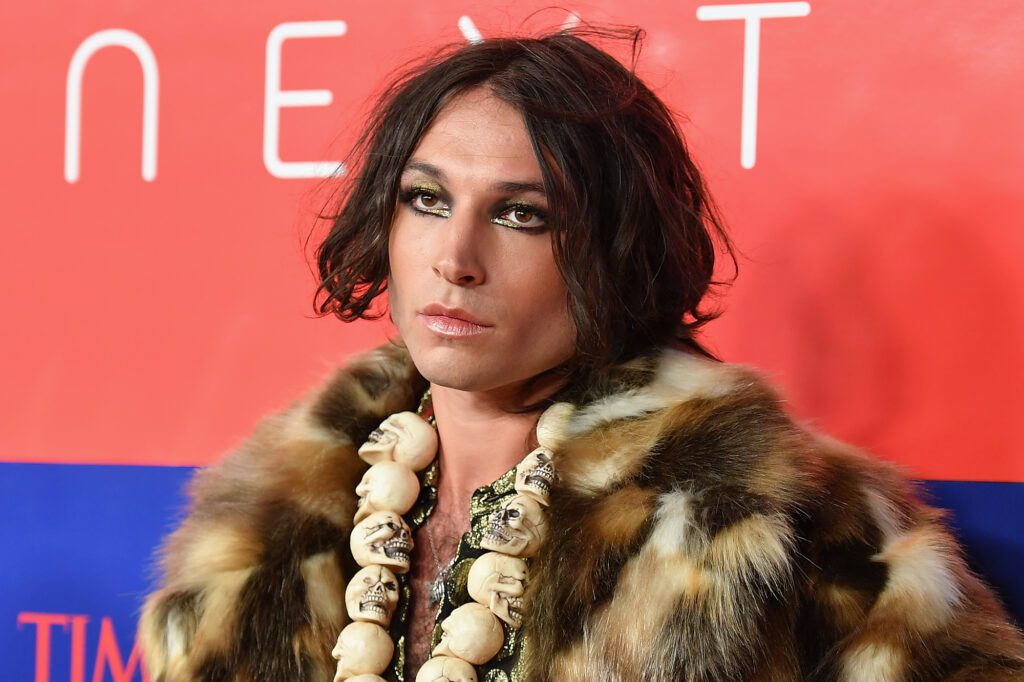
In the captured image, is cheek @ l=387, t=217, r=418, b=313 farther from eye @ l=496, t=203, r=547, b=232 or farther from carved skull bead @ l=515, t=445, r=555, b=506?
carved skull bead @ l=515, t=445, r=555, b=506

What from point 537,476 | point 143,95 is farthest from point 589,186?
point 143,95

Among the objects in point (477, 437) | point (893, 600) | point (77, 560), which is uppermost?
point (477, 437)

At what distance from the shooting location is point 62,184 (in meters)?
2.08

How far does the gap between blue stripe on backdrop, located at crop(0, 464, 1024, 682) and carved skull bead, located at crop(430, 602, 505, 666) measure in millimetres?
796

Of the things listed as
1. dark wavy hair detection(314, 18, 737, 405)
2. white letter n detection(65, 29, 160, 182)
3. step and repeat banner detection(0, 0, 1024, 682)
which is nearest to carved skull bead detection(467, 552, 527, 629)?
dark wavy hair detection(314, 18, 737, 405)

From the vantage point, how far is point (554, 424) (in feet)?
4.56

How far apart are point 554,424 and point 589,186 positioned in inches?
10.5

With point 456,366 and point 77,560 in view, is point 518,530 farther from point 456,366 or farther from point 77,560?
point 77,560

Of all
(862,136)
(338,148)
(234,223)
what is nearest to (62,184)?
(234,223)

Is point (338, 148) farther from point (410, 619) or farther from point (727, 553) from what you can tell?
point (727, 553)

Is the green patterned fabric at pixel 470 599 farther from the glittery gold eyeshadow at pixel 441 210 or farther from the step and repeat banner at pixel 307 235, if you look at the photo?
the step and repeat banner at pixel 307 235

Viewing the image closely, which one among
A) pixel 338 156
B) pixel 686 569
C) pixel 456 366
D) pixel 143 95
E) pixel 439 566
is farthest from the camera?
pixel 143 95

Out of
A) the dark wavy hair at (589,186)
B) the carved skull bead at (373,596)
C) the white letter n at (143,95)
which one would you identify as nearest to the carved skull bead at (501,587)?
the carved skull bead at (373,596)

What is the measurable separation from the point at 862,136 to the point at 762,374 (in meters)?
0.47
